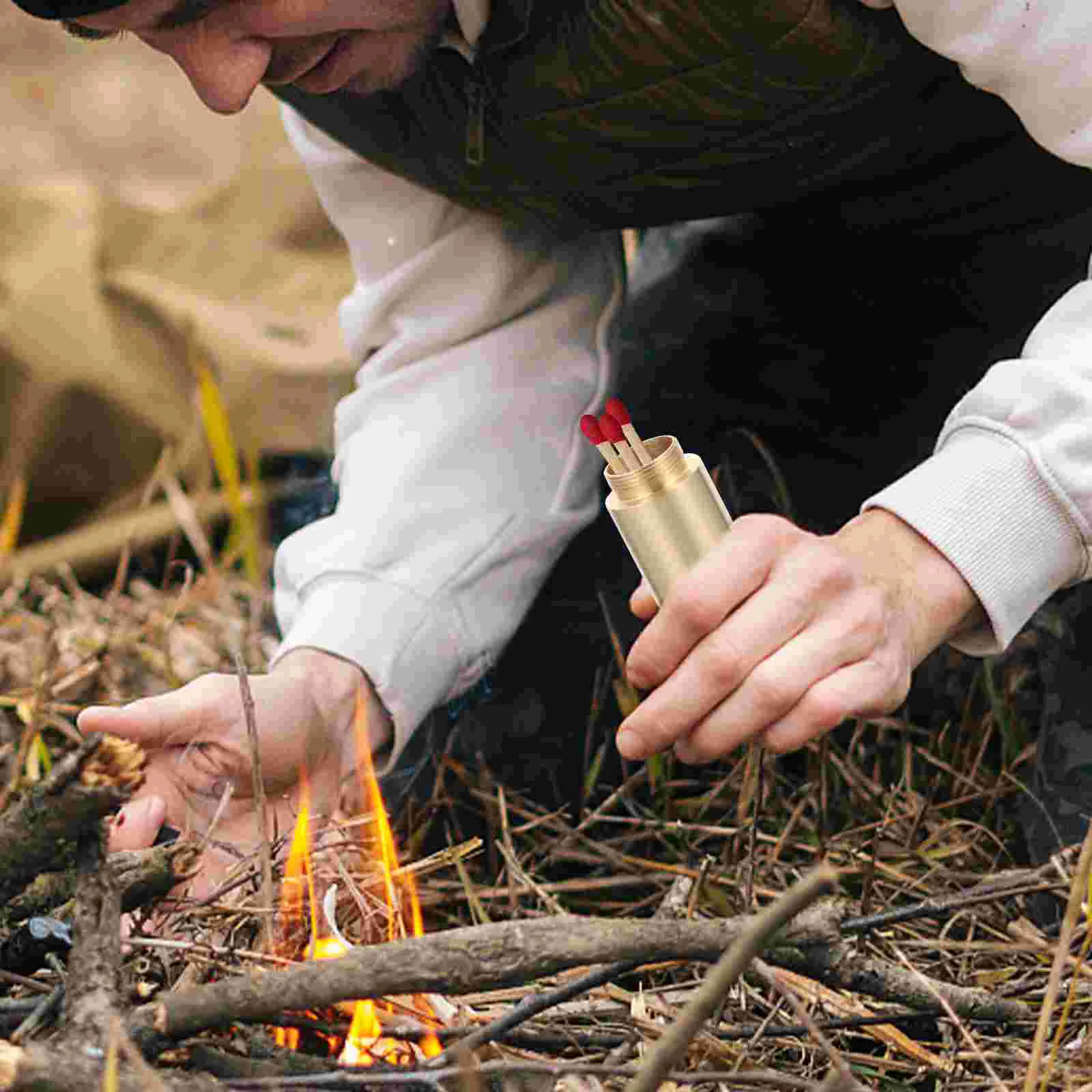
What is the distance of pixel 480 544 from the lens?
1800mm

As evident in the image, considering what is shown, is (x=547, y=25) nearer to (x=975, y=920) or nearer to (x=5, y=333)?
(x=975, y=920)

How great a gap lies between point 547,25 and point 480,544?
55 centimetres

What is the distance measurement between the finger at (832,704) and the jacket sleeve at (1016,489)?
15cm

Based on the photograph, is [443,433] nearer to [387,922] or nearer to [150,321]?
[387,922]

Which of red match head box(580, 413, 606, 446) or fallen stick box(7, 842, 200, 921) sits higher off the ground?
red match head box(580, 413, 606, 446)

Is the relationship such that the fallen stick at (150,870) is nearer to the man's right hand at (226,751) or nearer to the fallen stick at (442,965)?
the fallen stick at (442,965)

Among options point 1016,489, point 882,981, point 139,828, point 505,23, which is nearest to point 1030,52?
point 1016,489

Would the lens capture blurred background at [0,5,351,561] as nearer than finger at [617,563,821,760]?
No

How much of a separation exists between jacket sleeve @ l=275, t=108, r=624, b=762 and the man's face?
1.19 feet

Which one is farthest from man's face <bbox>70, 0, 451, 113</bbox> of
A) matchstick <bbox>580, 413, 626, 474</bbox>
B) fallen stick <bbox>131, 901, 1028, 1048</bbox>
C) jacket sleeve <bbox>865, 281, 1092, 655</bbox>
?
fallen stick <bbox>131, 901, 1028, 1048</bbox>

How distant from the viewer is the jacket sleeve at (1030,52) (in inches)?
50.8

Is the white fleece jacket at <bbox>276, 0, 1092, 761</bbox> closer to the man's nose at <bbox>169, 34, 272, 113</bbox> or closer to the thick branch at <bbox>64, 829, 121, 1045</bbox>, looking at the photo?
the man's nose at <bbox>169, 34, 272, 113</bbox>

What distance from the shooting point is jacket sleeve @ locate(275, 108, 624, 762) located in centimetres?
176

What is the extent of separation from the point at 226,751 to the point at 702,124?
71 cm
